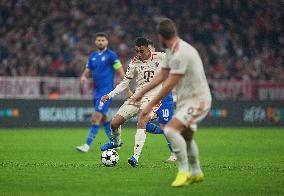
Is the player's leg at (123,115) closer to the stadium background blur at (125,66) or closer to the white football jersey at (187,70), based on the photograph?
the stadium background blur at (125,66)

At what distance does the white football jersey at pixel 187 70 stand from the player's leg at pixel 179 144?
1.48ft

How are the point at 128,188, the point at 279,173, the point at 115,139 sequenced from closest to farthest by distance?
the point at 128,188 < the point at 279,173 < the point at 115,139

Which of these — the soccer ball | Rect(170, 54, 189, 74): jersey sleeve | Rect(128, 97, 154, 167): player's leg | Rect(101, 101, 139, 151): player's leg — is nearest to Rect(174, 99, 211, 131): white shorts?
Rect(170, 54, 189, 74): jersey sleeve

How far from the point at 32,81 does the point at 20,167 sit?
14.1m

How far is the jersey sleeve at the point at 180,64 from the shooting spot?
971 centimetres

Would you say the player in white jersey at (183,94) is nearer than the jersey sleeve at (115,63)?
Yes

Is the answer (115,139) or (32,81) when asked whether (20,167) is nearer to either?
(115,139)

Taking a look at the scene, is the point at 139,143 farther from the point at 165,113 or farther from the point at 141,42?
the point at 141,42

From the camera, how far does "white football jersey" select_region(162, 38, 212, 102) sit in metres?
9.74

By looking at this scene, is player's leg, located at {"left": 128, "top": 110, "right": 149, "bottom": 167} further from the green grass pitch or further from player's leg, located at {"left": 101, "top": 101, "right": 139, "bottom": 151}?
player's leg, located at {"left": 101, "top": 101, "right": 139, "bottom": 151}

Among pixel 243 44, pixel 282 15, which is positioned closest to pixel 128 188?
pixel 243 44

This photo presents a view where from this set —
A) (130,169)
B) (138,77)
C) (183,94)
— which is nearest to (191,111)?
(183,94)

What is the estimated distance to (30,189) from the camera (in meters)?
10.1

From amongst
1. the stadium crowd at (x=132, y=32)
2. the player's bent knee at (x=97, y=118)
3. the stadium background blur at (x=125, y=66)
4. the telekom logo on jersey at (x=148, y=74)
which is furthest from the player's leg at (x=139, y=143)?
the stadium crowd at (x=132, y=32)
